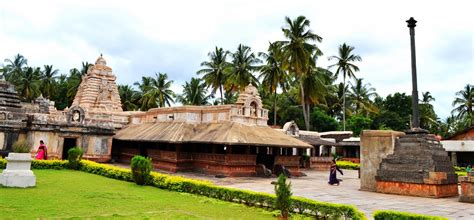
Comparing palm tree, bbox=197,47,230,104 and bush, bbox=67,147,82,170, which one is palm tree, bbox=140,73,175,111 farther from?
bush, bbox=67,147,82,170

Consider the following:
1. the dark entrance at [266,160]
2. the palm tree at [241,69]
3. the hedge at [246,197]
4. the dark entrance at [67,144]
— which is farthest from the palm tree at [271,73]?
the hedge at [246,197]

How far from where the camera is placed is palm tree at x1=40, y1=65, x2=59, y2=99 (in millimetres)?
55844

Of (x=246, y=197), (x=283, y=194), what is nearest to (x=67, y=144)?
(x=246, y=197)

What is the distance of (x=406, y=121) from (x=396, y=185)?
41412 millimetres

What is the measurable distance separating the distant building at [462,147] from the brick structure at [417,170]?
21.4 metres

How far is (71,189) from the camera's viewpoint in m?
13.4

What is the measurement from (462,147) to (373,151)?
73.6 ft

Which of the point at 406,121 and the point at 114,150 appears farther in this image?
the point at 406,121

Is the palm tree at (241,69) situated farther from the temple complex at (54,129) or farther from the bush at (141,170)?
the bush at (141,170)

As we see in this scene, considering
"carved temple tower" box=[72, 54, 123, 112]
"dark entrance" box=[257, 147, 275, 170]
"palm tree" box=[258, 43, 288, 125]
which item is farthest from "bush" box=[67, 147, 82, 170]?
"palm tree" box=[258, 43, 288, 125]

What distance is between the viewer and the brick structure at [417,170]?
14.2 metres

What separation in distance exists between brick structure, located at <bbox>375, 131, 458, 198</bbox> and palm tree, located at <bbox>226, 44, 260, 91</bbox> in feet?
93.6

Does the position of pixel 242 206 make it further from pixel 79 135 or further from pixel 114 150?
pixel 114 150

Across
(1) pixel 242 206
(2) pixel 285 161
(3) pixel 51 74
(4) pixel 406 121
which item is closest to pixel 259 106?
(2) pixel 285 161
